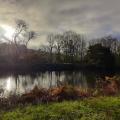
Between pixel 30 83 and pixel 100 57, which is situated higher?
pixel 100 57

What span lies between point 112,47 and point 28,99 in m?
81.0

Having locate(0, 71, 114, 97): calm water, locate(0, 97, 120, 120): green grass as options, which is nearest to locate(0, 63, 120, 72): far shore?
locate(0, 71, 114, 97): calm water

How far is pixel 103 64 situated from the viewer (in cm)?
7406

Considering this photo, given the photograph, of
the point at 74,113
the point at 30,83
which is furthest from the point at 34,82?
the point at 74,113

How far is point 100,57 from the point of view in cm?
7400

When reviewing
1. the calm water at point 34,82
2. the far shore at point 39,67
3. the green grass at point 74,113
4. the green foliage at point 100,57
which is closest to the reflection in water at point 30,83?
the calm water at point 34,82

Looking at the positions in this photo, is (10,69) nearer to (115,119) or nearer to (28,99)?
(28,99)

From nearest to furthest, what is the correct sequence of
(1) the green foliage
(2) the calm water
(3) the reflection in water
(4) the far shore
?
(3) the reflection in water < (2) the calm water < (4) the far shore < (1) the green foliage

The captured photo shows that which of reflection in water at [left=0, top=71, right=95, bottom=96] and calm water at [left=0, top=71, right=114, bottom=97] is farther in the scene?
calm water at [left=0, top=71, right=114, bottom=97]

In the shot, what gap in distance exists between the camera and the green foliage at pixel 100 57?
7275cm

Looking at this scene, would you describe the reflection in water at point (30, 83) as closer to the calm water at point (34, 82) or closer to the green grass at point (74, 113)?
the calm water at point (34, 82)

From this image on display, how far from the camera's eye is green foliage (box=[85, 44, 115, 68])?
72.8 meters

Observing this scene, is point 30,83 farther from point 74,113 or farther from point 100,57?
point 100,57

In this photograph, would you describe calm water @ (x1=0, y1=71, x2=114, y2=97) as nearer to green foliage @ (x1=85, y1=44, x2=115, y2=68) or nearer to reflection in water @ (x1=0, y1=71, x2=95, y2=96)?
reflection in water @ (x1=0, y1=71, x2=95, y2=96)
